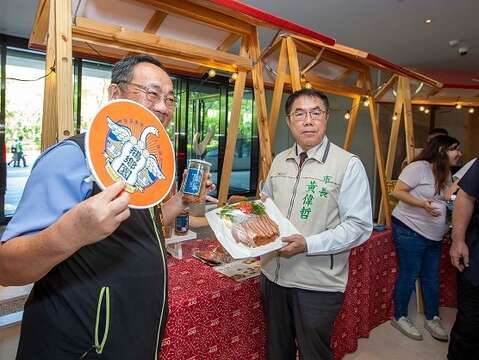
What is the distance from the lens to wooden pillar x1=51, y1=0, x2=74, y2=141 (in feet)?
3.86

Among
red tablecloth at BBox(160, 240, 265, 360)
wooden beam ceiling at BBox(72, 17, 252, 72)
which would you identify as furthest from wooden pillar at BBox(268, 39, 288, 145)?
red tablecloth at BBox(160, 240, 265, 360)

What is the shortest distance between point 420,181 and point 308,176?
140cm

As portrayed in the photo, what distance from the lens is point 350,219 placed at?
4.61 ft

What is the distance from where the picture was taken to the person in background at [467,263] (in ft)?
5.40

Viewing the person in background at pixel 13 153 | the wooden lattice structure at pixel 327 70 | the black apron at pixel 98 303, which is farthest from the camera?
the person in background at pixel 13 153

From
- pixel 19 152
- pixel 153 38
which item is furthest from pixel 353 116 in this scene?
pixel 19 152

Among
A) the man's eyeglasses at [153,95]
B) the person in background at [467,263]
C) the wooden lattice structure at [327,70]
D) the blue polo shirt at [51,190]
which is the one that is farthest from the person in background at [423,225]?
the blue polo shirt at [51,190]

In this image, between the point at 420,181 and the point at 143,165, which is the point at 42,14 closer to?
the point at 143,165

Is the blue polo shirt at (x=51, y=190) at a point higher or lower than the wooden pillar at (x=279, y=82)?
lower

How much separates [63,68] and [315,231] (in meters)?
1.15

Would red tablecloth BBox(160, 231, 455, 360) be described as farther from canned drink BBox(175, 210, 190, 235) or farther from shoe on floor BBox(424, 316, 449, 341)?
shoe on floor BBox(424, 316, 449, 341)

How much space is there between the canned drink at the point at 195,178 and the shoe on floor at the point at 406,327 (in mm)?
2256

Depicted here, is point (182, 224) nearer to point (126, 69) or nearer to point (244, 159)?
point (126, 69)

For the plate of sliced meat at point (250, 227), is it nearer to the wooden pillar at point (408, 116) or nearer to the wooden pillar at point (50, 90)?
the wooden pillar at point (50, 90)
